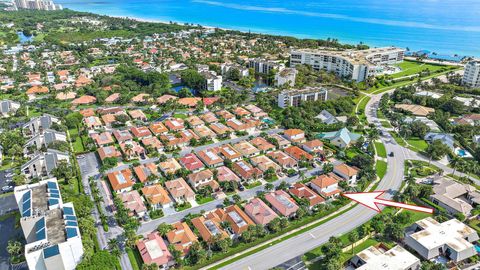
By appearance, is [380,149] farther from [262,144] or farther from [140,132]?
[140,132]

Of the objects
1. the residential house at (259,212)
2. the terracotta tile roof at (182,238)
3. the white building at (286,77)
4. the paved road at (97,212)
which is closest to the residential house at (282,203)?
the residential house at (259,212)

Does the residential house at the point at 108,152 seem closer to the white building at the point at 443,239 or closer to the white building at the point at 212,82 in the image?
the white building at the point at 212,82

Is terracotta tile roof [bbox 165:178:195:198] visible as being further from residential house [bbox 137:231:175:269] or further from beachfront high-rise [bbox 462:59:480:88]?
beachfront high-rise [bbox 462:59:480:88]

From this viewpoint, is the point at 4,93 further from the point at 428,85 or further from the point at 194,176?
the point at 428,85

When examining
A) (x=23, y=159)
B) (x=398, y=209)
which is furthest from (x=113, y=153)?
(x=398, y=209)

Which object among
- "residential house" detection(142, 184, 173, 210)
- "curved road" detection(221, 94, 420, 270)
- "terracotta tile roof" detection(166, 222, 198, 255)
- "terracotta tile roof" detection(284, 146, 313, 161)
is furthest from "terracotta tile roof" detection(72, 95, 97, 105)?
"curved road" detection(221, 94, 420, 270)

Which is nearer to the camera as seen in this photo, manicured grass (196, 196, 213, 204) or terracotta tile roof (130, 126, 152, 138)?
manicured grass (196, 196, 213, 204)

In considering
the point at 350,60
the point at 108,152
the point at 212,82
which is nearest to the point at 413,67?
the point at 350,60
